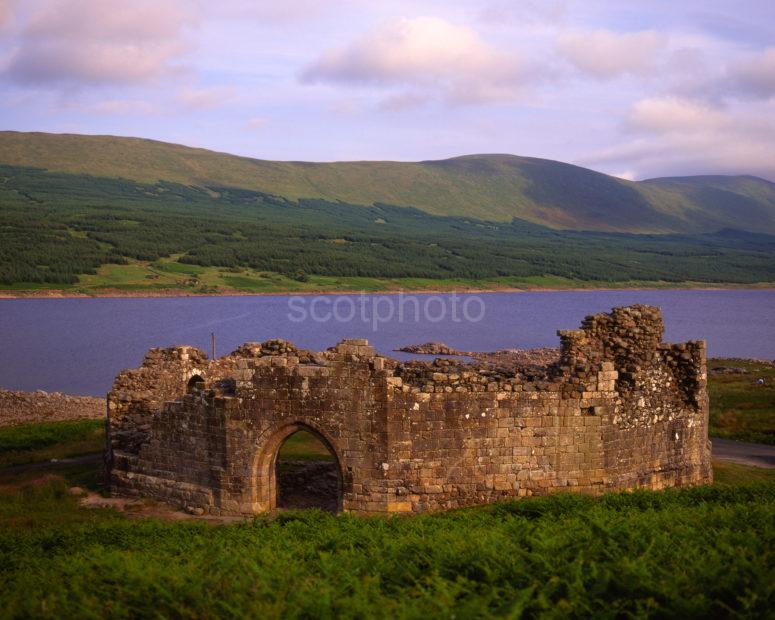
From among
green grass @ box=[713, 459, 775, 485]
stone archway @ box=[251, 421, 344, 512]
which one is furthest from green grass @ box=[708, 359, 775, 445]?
stone archway @ box=[251, 421, 344, 512]

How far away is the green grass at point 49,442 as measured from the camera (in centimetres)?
2647

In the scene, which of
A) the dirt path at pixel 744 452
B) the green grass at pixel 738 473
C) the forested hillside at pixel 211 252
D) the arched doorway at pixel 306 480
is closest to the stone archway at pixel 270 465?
the arched doorway at pixel 306 480

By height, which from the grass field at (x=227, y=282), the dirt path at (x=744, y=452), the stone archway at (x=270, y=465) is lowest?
the dirt path at (x=744, y=452)

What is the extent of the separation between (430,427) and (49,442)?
17971 mm

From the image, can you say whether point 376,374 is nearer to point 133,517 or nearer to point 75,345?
point 133,517

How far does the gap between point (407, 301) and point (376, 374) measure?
4919 inches

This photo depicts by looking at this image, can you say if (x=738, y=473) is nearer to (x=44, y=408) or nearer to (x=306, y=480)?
(x=306, y=480)

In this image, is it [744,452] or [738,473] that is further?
[744,452]

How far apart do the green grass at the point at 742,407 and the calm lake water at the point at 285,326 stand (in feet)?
107

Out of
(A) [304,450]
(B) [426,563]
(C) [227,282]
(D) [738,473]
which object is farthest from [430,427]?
(C) [227,282]

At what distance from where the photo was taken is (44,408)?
44281 millimetres

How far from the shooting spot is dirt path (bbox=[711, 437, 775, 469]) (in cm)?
2551

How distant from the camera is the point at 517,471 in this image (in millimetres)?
17328

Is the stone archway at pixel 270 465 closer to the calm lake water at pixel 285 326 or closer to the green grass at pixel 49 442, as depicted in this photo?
the green grass at pixel 49 442
